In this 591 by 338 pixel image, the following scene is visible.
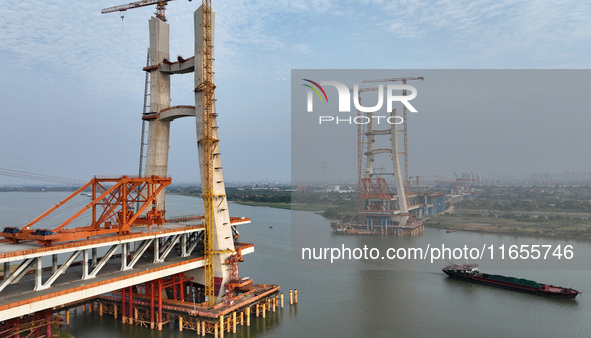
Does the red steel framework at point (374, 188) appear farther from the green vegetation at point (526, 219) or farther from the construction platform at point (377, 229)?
the green vegetation at point (526, 219)

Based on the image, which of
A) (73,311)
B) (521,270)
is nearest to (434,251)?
(521,270)

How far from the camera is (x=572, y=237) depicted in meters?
55.3

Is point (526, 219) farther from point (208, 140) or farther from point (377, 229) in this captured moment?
point (208, 140)

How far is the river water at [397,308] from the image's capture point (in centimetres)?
2211

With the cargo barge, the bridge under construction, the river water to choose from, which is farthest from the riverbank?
the bridge under construction

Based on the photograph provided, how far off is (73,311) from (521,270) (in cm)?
3408

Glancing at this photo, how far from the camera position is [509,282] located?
31125 mm

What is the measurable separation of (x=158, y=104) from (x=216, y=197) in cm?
811

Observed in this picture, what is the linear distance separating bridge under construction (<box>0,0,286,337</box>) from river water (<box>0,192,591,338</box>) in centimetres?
108

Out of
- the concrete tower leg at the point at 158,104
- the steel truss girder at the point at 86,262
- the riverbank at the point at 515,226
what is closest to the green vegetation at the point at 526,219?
the riverbank at the point at 515,226

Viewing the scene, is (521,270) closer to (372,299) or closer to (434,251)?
(434,251)

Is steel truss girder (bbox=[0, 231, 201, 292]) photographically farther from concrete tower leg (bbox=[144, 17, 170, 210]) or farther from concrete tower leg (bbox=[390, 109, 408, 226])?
concrete tower leg (bbox=[390, 109, 408, 226])

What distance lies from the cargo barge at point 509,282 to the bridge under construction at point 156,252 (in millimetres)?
14976

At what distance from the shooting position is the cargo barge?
2844 cm
